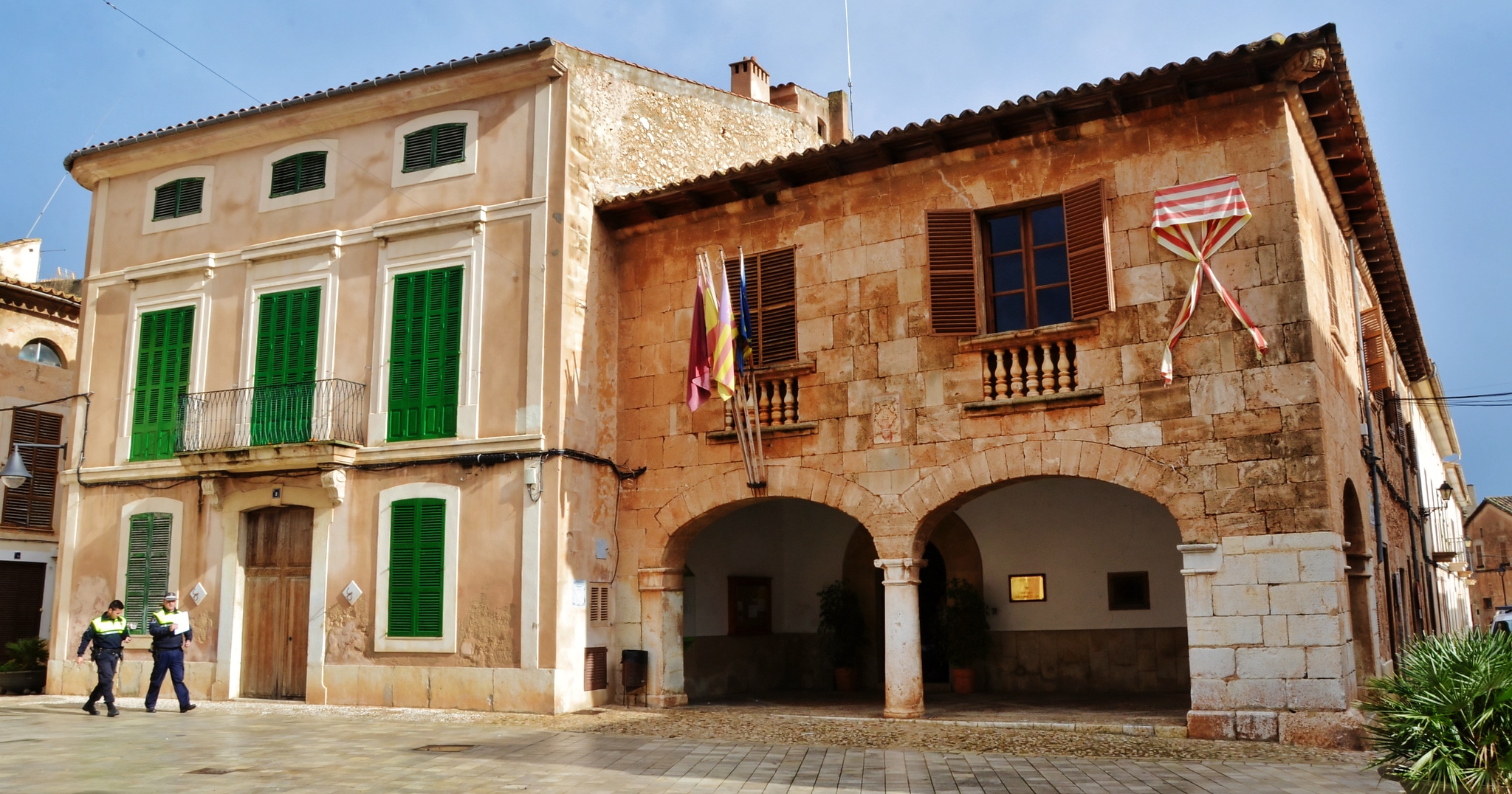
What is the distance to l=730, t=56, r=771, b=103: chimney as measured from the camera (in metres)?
20.2

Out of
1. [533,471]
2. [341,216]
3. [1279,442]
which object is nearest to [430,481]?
[533,471]

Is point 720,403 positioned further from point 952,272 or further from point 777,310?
point 952,272

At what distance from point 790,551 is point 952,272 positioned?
6.30m

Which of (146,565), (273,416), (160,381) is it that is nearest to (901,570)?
(273,416)

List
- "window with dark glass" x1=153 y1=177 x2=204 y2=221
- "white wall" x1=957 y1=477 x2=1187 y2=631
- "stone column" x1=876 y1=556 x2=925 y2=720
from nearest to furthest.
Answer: "stone column" x1=876 y1=556 x2=925 y2=720 < "white wall" x1=957 y1=477 x2=1187 y2=631 < "window with dark glass" x1=153 y1=177 x2=204 y2=221

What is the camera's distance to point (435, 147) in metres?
14.9

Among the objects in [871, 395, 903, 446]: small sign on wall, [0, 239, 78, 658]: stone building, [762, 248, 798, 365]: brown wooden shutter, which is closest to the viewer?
[871, 395, 903, 446]: small sign on wall

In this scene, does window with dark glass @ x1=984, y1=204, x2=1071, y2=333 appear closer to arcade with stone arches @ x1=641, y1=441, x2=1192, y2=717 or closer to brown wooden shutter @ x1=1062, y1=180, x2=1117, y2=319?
brown wooden shutter @ x1=1062, y1=180, x2=1117, y2=319

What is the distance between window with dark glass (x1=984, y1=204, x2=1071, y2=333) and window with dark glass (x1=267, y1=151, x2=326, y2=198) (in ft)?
29.7

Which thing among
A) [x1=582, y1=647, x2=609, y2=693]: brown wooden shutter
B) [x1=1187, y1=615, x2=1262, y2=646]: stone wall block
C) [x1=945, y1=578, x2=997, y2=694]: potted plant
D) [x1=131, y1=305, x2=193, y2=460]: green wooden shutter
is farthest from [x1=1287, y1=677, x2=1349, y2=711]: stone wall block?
[x1=131, y1=305, x2=193, y2=460]: green wooden shutter

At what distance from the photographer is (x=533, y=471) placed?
13383 millimetres

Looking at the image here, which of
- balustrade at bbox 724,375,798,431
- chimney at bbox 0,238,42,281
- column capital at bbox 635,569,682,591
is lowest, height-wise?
column capital at bbox 635,569,682,591

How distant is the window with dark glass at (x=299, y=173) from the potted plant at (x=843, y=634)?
913 cm

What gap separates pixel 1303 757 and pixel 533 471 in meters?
8.40
